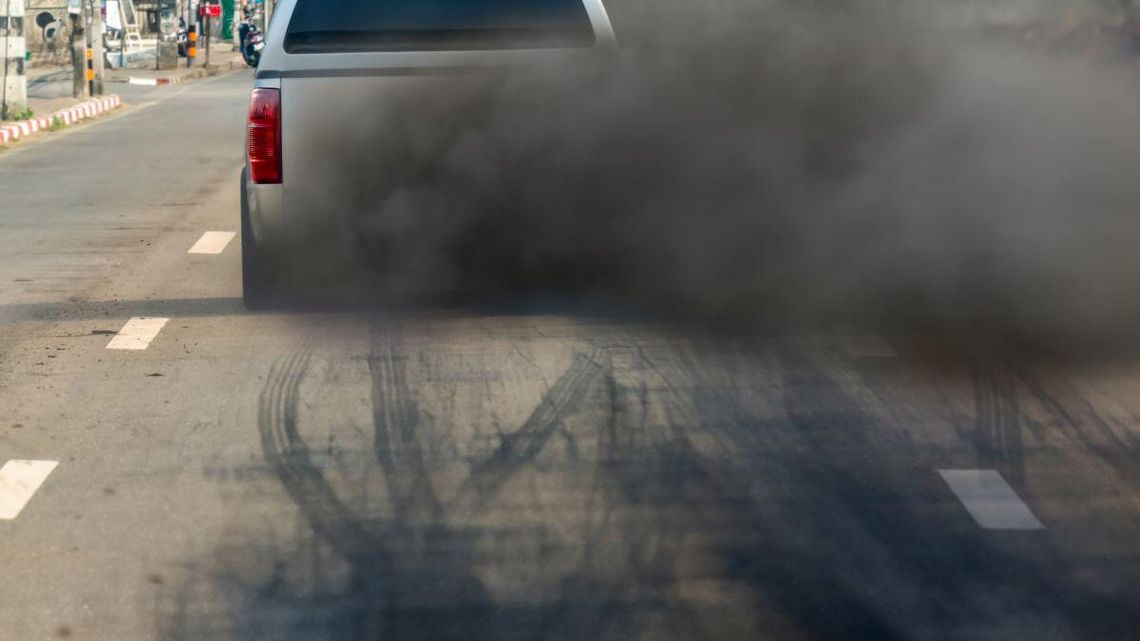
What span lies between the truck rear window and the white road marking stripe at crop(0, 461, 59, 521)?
2997mm

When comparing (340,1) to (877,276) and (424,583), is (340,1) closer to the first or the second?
(877,276)

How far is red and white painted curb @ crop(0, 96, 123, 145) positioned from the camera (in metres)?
20.1

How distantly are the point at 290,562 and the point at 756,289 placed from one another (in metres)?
4.10

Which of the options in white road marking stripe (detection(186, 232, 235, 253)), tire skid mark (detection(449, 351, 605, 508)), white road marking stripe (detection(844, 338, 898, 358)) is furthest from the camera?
white road marking stripe (detection(186, 232, 235, 253))

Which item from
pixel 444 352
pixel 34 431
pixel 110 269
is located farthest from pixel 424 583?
pixel 110 269

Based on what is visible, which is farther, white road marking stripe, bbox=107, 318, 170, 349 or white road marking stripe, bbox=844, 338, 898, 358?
white road marking stripe, bbox=107, 318, 170, 349

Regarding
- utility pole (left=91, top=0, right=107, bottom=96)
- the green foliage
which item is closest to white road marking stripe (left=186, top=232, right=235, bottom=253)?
the green foliage

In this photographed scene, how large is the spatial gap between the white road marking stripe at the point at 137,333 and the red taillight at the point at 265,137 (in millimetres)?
831

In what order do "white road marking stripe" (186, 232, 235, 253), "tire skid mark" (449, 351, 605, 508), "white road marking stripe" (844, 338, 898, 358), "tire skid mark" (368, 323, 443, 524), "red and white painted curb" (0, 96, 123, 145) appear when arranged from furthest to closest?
"red and white painted curb" (0, 96, 123, 145)
"white road marking stripe" (186, 232, 235, 253)
"white road marking stripe" (844, 338, 898, 358)
"tire skid mark" (449, 351, 605, 508)
"tire skid mark" (368, 323, 443, 524)

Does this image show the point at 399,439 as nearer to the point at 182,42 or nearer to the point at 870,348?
the point at 870,348

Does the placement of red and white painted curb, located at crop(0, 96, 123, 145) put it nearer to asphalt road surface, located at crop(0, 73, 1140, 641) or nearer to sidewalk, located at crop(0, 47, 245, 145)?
sidewalk, located at crop(0, 47, 245, 145)

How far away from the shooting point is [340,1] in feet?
26.9

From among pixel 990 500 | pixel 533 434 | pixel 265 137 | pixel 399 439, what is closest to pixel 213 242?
pixel 265 137

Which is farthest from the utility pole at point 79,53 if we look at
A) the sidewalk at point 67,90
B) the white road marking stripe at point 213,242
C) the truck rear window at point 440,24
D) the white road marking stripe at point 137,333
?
the white road marking stripe at point 137,333
